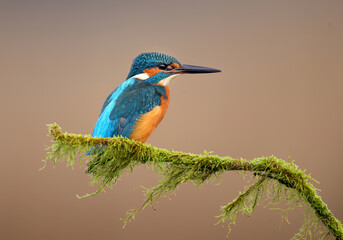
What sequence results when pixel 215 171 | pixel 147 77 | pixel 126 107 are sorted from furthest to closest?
pixel 147 77
pixel 126 107
pixel 215 171

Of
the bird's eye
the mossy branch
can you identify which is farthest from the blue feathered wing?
the mossy branch

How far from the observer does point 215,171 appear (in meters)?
1.19

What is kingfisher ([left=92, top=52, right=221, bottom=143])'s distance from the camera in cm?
145

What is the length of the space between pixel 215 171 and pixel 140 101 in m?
0.47

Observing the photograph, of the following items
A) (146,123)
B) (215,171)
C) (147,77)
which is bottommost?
(215,171)

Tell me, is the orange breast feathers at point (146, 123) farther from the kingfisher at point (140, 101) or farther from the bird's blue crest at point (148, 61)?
the bird's blue crest at point (148, 61)

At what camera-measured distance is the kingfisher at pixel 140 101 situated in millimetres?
1451

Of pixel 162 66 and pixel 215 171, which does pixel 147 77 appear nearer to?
pixel 162 66

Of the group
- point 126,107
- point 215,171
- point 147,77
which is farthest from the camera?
point 147,77

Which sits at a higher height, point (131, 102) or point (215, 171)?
point (131, 102)

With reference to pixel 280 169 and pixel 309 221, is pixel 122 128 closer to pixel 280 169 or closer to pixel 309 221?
pixel 280 169

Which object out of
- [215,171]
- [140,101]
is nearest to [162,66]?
[140,101]

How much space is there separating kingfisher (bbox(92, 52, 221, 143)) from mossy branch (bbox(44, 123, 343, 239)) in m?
0.25

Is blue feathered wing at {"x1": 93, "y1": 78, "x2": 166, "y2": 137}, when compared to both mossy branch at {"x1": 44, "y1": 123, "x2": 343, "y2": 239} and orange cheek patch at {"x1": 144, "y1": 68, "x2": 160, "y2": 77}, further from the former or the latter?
mossy branch at {"x1": 44, "y1": 123, "x2": 343, "y2": 239}
